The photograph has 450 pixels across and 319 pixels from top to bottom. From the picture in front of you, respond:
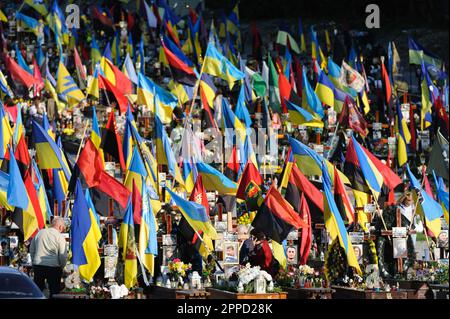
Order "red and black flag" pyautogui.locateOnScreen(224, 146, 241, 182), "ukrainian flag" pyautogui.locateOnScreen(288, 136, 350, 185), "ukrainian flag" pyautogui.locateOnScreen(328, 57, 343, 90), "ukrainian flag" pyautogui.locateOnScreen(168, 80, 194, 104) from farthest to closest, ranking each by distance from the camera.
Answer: "ukrainian flag" pyautogui.locateOnScreen(328, 57, 343, 90), "ukrainian flag" pyautogui.locateOnScreen(168, 80, 194, 104), "red and black flag" pyautogui.locateOnScreen(224, 146, 241, 182), "ukrainian flag" pyautogui.locateOnScreen(288, 136, 350, 185)

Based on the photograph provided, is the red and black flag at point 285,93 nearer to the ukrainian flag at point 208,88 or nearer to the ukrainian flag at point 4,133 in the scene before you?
the ukrainian flag at point 208,88

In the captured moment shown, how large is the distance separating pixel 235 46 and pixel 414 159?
49.6ft

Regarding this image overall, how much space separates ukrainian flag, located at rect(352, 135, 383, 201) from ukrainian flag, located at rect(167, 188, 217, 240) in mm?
3999

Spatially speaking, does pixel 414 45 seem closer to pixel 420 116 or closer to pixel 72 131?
pixel 420 116

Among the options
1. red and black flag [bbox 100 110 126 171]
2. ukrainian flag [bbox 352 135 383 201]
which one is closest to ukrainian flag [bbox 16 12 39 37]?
red and black flag [bbox 100 110 126 171]

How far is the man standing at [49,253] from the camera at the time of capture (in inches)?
855

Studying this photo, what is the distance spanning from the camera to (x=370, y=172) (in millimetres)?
27391

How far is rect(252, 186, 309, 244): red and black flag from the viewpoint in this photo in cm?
2430

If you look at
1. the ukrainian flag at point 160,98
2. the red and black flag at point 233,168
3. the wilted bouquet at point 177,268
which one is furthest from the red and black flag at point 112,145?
the ukrainian flag at point 160,98

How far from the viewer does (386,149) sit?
3475 cm

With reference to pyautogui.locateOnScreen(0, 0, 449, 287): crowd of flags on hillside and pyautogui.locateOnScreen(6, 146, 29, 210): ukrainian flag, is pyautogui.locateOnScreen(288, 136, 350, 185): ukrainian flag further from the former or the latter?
pyautogui.locateOnScreen(6, 146, 29, 210): ukrainian flag

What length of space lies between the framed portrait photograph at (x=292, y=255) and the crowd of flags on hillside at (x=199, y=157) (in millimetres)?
167
